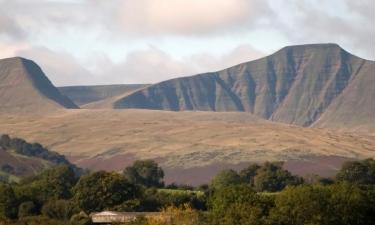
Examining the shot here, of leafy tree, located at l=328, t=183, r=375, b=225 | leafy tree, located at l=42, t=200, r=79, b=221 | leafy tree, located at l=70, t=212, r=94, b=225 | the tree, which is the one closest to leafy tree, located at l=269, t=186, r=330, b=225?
leafy tree, located at l=328, t=183, r=375, b=225

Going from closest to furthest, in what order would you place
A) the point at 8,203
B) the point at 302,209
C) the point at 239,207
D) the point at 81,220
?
1. the point at 302,209
2. the point at 239,207
3. the point at 81,220
4. the point at 8,203

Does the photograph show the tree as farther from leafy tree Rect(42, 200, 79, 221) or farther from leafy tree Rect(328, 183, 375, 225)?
leafy tree Rect(328, 183, 375, 225)

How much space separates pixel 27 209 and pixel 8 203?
140 inches

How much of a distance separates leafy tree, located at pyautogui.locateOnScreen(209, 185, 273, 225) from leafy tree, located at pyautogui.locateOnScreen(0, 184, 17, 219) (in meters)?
42.0

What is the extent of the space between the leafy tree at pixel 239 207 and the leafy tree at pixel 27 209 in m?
39.4

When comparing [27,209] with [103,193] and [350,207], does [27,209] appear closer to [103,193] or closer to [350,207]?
[103,193]

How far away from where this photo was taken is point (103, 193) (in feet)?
594

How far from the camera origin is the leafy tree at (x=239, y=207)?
128 meters

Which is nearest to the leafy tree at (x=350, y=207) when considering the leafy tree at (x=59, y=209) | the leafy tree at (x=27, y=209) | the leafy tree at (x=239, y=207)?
the leafy tree at (x=239, y=207)

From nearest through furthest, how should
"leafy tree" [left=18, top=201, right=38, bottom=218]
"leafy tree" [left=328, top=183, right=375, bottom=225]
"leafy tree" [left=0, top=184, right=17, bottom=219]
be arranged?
1. "leafy tree" [left=328, top=183, right=375, bottom=225]
2. "leafy tree" [left=18, top=201, right=38, bottom=218]
3. "leafy tree" [left=0, top=184, right=17, bottom=219]

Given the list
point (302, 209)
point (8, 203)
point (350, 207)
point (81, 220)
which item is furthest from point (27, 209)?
point (350, 207)

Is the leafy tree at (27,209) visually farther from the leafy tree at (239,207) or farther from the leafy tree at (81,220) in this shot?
the leafy tree at (239,207)

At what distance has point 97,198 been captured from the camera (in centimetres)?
17925

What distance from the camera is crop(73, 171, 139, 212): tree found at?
177500mm
